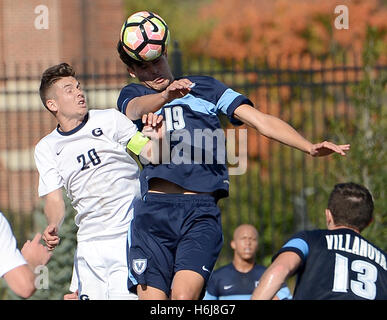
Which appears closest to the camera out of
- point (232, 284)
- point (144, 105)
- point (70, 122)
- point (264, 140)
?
point (144, 105)

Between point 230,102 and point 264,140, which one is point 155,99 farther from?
point 264,140

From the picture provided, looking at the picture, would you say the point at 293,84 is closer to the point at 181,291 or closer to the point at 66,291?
the point at 66,291

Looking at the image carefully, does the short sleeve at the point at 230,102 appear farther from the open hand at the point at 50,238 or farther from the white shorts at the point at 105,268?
the open hand at the point at 50,238

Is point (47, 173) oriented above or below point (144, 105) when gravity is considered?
below

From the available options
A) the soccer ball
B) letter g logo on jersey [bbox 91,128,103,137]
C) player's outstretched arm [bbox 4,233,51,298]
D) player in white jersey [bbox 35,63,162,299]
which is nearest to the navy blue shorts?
player in white jersey [bbox 35,63,162,299]

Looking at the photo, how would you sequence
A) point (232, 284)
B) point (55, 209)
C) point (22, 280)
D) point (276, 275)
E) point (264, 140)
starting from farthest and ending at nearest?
point (264, 140)
point (232, 284)
point (55, 209)
point (276, 275)
point (22, 280)

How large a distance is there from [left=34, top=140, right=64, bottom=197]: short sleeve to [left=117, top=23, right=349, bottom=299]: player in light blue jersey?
2.06 ft

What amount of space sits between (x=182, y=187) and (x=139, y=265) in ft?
1.89

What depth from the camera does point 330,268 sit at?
5.16m

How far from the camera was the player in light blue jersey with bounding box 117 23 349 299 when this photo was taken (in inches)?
205

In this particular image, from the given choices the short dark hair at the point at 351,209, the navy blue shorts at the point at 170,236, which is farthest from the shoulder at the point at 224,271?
the navy blue shorts at the point at 170,236

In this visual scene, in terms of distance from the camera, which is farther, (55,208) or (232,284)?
(232,284)

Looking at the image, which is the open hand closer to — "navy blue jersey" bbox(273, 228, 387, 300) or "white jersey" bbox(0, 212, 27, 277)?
"white jersey" bbox(0, 212, 27, 277)

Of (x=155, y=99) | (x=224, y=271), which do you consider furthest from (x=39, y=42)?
(x=155, y=99)
